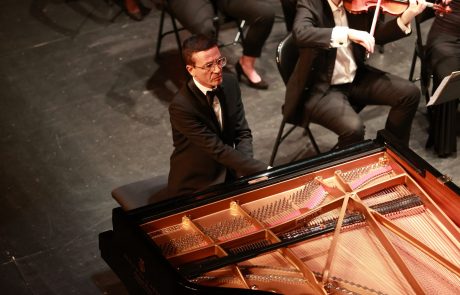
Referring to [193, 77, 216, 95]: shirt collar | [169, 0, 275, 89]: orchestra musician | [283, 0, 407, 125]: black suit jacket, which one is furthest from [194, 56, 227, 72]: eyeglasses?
[169, 0, 275, 89]: orchestra musician

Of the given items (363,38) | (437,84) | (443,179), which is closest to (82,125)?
(363,38)

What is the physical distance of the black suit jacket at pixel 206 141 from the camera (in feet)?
12.6

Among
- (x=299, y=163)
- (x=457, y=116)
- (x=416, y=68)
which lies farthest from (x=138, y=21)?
(x=299, y=163)

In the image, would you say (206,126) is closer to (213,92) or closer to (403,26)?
(213,92)

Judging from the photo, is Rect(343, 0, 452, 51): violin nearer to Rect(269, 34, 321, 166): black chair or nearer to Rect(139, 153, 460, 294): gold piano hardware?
Rect(269, 34, 321, 166): black chair

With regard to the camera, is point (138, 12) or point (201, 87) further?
point (138, 12)

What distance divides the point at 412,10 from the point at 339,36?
0.43m

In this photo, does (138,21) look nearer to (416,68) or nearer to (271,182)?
(416,68)

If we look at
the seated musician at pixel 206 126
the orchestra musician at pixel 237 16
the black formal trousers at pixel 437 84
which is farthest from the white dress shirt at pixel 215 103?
the orchestra musician at pixel 237 16

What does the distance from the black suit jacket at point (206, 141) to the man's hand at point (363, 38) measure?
2.17 feet

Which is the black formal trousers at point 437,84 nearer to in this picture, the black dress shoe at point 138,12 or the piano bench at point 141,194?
the piano bench at point 141,194

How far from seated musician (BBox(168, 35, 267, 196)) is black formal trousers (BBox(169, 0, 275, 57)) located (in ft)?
5.38

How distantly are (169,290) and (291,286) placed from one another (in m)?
0.50

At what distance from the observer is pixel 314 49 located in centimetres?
432
